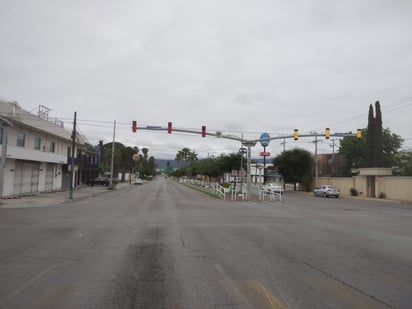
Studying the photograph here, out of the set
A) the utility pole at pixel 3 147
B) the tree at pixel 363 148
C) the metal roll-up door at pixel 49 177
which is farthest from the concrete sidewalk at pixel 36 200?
the tree at pixel 363 148

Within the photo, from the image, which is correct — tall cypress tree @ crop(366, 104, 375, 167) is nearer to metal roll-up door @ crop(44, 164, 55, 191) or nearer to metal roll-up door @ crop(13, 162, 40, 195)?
metal roll-up door @ crop(44, 164, 55, 191)

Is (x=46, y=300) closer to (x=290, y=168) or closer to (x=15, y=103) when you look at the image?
(x=15, y=103)

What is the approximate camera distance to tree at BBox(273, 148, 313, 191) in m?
50.8

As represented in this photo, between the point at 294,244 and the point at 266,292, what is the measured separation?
428 cm

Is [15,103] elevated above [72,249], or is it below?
above

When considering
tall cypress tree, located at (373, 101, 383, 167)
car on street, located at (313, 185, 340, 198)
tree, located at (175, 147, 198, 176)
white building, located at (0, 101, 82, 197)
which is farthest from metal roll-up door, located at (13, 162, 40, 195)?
tree, located at (175, 147, 198, 176)

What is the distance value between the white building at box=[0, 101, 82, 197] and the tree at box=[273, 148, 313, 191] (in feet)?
107

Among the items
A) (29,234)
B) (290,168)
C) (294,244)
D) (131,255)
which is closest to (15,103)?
(29,234)

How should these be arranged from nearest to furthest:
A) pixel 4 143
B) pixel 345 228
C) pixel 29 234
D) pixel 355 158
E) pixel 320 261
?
pixel 320 261 < pixel 29 234 < pixel 345 228 < pixel 4 143 < pixel 355 158

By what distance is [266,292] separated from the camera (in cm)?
515

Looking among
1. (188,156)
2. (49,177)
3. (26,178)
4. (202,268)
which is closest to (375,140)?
(49,177)

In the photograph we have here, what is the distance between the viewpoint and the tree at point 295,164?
167 feet

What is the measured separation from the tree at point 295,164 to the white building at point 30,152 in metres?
32.5

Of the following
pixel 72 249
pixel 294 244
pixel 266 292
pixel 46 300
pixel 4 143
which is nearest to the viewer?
pixel 46 300
